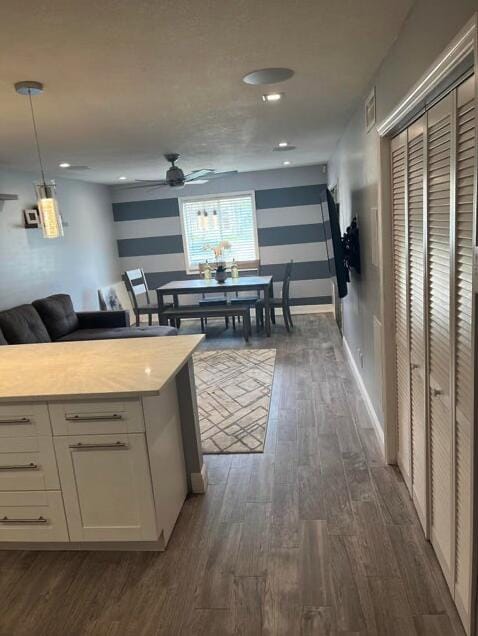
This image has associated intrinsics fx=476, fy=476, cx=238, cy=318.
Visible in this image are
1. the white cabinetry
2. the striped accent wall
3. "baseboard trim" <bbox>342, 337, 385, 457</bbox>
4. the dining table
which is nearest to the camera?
the white cabinetry

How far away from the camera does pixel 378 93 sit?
8.87 ft

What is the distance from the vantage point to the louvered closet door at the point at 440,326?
1658 millimetres

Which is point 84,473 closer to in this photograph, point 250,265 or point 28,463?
point 28,463

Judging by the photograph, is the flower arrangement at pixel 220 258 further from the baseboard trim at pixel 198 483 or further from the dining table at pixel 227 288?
the baseboard trim at pixel 198 483

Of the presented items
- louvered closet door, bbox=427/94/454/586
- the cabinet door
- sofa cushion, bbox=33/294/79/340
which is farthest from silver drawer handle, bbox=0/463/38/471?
sofa cushion, bbox=33/294/79/340

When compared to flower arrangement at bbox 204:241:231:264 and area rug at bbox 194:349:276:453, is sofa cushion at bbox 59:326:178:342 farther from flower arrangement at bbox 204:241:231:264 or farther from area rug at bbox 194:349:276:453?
flower arrangement at bbox 204:241:231:264

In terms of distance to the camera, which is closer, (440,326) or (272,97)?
(440,326)

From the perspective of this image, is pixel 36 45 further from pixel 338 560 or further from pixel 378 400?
pixel 378 400

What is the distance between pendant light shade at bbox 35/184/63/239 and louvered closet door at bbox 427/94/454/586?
6.78 feet

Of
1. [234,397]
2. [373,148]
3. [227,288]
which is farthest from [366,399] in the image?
[227,288]

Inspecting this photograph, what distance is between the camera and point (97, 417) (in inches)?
84.0

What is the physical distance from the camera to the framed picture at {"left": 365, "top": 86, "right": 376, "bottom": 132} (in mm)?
2848

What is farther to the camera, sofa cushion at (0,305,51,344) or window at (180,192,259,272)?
window at (180,192,259,272)

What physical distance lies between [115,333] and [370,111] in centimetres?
351
